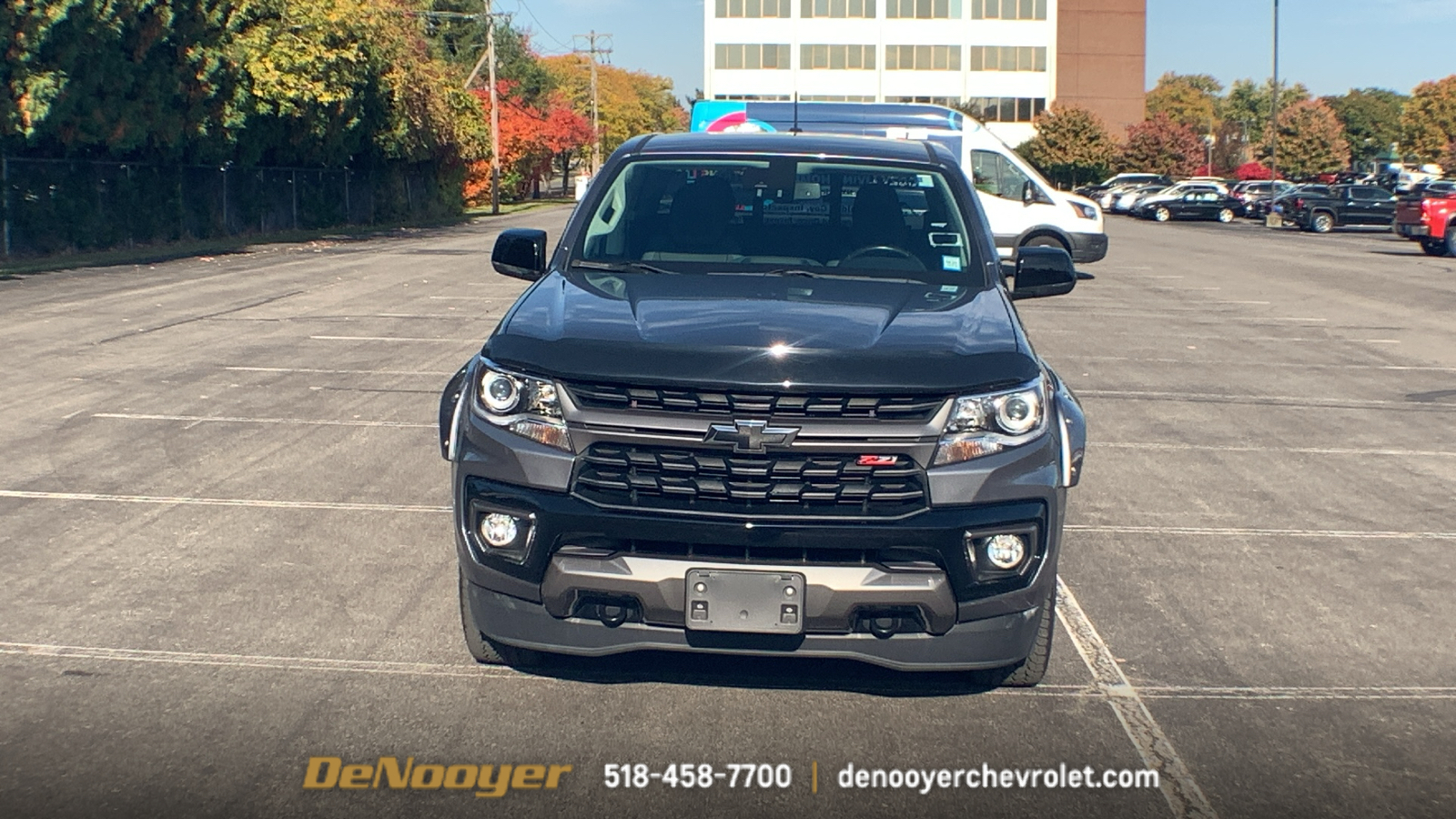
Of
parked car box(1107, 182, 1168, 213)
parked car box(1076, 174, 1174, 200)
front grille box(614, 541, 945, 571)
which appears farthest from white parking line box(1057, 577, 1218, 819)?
parked car box(1076, 174, 1174, 200)

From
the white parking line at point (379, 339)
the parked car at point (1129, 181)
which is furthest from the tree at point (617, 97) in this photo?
the white parking line at point (379, 339)

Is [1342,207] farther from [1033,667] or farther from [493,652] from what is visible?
[493,652]

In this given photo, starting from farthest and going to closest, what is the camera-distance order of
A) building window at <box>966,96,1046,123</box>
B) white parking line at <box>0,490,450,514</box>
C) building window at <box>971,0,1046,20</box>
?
building window at <box>966,96,1046,123</box>, building window at <box>971,0,1046,20</box>, white parking line at <box>0,490,450,514</box>

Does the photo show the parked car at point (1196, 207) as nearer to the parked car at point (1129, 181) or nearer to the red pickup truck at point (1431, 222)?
the parked car at point (1129, 181)

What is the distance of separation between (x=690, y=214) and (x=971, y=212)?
109 cm

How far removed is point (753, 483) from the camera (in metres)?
4.25

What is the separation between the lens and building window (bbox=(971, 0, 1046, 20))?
99.2m

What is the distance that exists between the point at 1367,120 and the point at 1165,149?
175 feet

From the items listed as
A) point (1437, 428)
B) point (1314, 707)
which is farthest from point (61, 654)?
point (1437, 428)

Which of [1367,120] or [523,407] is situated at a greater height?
[1367,120]

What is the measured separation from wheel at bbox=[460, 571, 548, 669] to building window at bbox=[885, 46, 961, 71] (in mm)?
97372

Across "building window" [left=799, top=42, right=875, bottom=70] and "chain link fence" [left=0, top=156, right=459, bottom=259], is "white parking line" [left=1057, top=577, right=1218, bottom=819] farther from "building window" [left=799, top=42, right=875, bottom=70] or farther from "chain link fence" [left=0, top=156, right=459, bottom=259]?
"building window" [left=799, top=42, right=875, bottom=70]

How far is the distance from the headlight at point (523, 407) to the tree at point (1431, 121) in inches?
3825

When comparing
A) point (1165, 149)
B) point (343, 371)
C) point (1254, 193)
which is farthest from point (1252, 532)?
point (1165, 149)
